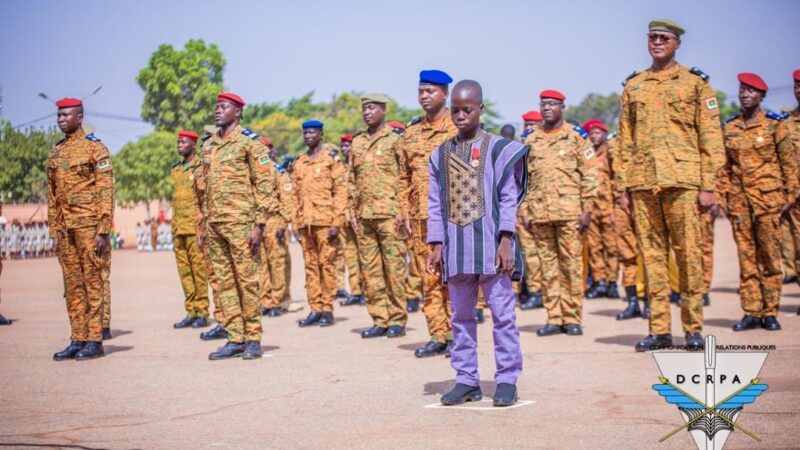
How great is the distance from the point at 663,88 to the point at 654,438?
13.6 ft

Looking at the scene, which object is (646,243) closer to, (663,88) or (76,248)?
(663,88)

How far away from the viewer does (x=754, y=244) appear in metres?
11.3

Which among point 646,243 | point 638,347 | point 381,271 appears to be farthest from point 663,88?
point 381,271

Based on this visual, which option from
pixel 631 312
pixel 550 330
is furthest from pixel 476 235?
pixel 631 312

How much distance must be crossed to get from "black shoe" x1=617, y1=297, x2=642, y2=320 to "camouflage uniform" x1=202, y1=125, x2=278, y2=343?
476cm

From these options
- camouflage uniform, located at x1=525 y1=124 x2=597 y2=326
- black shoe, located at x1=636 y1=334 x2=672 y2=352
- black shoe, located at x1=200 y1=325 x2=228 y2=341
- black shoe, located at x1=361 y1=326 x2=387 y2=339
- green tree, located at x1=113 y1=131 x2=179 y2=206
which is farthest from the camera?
green tree, located at x1=113 y1=131 x2=179 y2=206

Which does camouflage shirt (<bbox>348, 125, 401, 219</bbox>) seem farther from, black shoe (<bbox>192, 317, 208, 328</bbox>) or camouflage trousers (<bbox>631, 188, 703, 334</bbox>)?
camouflage trousers (<bbox>631, 188, 703, 334</bbox>)

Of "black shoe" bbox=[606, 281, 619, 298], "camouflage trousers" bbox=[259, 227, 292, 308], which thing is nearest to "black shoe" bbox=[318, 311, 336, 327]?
"camouflage trousers" bbox=[259, 227, 292, 308]

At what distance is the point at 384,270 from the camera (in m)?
11.8

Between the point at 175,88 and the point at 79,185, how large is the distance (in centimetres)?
4486

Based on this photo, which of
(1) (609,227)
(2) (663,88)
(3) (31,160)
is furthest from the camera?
A: (1) (609,227)

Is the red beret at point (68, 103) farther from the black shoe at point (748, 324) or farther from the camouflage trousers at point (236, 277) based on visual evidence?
the black shoe at point (748, 324)

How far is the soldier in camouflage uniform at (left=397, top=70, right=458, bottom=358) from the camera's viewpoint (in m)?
9.74

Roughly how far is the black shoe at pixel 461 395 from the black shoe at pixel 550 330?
3.81 meters
